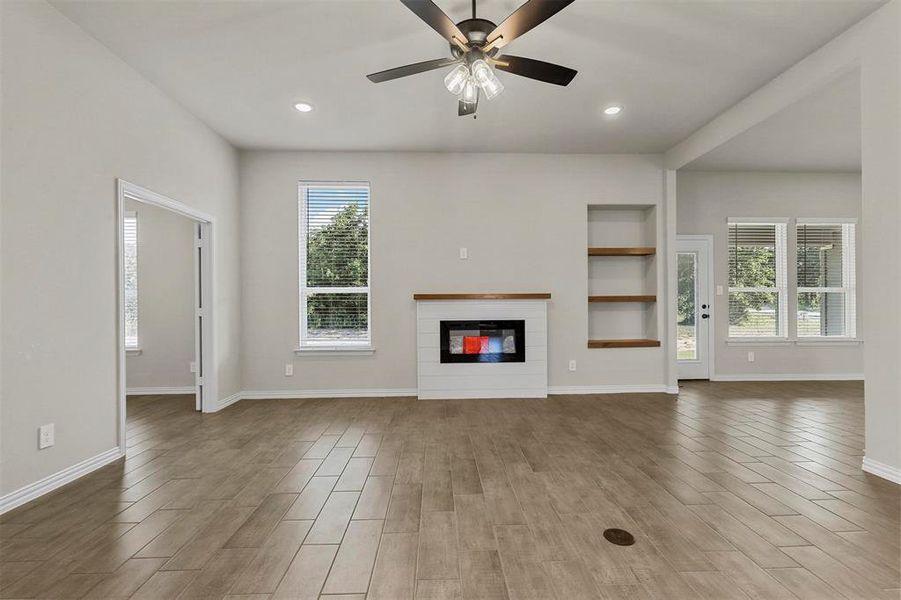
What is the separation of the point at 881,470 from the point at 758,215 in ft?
13.7

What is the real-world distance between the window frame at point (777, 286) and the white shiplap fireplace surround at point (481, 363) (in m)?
2.90

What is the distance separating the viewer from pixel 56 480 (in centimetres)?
241

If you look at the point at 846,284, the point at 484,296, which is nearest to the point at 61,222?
the point at 484,296

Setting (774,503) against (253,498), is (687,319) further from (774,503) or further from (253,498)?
(253,498)

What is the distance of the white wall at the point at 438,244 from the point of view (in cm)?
476

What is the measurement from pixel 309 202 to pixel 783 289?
644 centimetres

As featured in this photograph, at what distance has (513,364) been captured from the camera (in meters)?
4.71

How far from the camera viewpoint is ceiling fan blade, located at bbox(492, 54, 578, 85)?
2.27 m

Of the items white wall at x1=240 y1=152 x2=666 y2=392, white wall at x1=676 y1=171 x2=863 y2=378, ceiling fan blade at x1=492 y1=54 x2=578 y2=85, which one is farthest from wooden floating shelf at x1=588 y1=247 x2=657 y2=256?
ceiling fan blade at x1=492 y1=54 x2=578 y2=85

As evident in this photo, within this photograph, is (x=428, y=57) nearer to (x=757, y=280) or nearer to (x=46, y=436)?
(x=46, y=436)

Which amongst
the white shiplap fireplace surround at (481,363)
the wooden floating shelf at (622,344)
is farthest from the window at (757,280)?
the white shiplap fireplace surround at (481,363)

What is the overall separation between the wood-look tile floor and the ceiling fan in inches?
92.8

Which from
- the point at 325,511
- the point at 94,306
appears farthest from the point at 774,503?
the point at 94,306

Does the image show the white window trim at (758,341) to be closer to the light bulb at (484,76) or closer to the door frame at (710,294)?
the door frame at (710,294)
